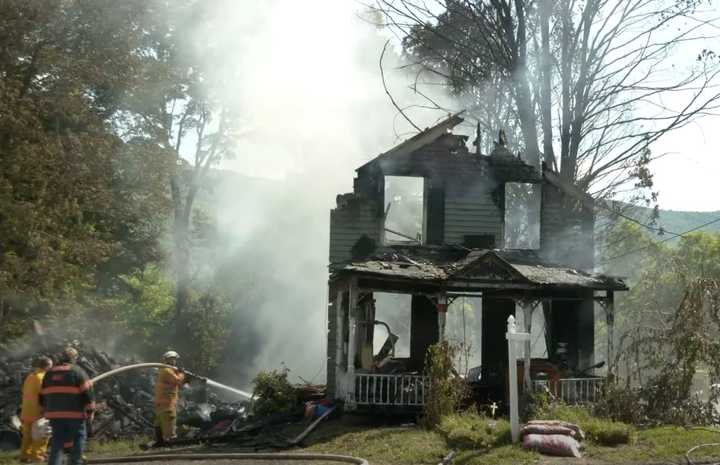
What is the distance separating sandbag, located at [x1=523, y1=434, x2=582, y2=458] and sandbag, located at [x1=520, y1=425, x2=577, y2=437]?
141 millimetres

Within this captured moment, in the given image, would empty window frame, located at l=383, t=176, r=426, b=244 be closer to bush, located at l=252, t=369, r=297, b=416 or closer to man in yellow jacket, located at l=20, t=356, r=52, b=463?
bush, located at l=252, t=369, r=297, b=416

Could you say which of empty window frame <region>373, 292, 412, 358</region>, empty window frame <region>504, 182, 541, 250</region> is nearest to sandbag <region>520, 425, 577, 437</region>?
empty window frame <region>504, 182, 541, 250</region>

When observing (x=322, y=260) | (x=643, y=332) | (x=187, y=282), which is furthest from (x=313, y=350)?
(x=643, y=332)

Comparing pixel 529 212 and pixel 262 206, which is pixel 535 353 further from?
pixel 529 212

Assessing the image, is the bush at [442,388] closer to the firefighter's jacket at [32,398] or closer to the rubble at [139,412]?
the rubble at [139,412]

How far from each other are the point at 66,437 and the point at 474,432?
6.45 metres

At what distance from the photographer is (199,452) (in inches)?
639

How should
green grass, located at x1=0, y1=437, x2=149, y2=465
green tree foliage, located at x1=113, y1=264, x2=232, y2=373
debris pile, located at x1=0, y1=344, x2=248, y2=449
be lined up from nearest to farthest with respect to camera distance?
green grass, located at x1=0, y1=437, x2=149, y2=465 < debris pile, located at x1=0, y1=344, x2=248, y2=449 < green tree foliage, located at x1=113, y1=264, x2=232, y2=373

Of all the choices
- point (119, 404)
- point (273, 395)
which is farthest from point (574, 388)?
point (119, 404)

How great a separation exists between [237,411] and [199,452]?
6239 mm

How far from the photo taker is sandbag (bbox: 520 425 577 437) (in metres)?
A: 14.6

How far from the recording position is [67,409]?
1234 centimetres

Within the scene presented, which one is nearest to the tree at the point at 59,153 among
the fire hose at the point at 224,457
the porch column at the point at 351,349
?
the porch column at the point at 351,349

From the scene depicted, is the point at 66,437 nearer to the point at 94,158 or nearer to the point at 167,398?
the point at 167,398
